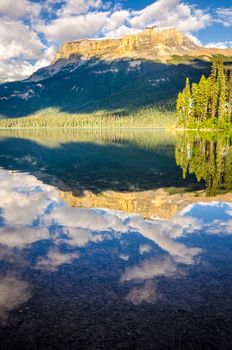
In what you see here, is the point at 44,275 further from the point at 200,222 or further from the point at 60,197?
the point at 60,197

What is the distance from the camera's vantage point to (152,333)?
896cm

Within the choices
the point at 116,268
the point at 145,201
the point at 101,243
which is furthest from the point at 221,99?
the point at 116,268

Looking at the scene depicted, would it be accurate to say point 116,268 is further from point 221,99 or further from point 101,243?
point 221,99

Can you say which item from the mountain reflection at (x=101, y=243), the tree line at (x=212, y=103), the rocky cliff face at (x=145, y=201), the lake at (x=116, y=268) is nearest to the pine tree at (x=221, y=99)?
the tree line at (x=212, y=103)

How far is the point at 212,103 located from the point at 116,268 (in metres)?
113

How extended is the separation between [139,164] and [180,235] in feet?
95.2

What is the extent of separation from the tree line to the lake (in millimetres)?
90633

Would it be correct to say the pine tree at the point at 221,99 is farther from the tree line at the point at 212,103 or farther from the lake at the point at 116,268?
the lake at the point at 116,268

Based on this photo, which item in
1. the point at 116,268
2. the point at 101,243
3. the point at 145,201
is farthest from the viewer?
the point at 145,201

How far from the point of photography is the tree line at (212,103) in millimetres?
114188

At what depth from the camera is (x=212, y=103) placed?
118 metres

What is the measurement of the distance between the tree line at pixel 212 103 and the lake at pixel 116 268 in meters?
90.6

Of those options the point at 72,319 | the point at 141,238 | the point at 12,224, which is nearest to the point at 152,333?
the point at 72,319

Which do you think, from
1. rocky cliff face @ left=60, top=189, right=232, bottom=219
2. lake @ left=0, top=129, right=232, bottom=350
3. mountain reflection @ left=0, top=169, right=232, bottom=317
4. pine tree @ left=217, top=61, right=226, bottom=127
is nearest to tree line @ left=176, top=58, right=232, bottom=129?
pine tree @ left=217, top=61, right=226, bottom=127
